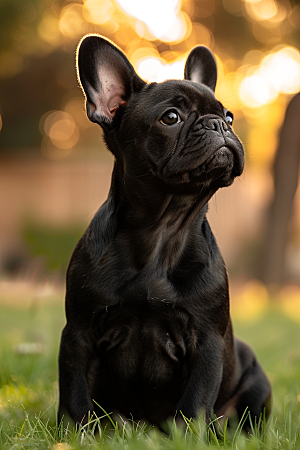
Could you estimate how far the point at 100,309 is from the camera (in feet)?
8.98

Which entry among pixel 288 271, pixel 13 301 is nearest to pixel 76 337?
pixel 13 301

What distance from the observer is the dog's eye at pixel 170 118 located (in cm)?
284

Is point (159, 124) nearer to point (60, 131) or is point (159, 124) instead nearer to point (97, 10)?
point (97, 10)

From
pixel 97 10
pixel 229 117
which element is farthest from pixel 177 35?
pixel 229 117

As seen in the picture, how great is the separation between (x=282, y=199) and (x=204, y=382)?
937cm

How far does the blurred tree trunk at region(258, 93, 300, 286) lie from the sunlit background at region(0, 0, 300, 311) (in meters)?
0.33

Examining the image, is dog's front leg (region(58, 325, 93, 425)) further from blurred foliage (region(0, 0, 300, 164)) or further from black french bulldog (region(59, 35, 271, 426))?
blurred foliage (region(0, 0, 300, 164))

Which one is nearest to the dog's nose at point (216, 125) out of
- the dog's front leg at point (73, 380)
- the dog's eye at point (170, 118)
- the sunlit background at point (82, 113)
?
the dog's eye at point (170, 118)

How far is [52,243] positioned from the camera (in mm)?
7848

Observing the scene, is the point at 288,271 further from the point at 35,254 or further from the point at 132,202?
the point at 132,202

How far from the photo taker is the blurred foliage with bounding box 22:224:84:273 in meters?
7.52

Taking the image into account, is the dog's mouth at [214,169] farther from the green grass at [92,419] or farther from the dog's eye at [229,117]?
the green grass at [92,419]

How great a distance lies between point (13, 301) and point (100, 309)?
6.37 metres

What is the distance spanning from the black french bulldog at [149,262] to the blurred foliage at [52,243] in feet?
14.7
